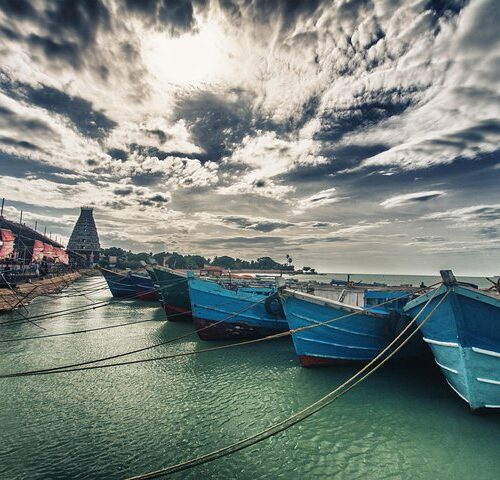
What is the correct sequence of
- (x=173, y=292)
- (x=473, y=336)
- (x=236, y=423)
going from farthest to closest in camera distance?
(x=173, y=292) → (x=236, y=423) → (x=473, y=336)

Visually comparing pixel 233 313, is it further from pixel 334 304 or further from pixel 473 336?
pixel 473 336

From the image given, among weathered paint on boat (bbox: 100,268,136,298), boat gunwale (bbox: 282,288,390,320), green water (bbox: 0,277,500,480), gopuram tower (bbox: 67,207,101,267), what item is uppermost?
gopuram tower (bbox: 67,207,101,267)

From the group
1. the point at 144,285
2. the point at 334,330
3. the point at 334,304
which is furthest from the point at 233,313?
the point at 144,285

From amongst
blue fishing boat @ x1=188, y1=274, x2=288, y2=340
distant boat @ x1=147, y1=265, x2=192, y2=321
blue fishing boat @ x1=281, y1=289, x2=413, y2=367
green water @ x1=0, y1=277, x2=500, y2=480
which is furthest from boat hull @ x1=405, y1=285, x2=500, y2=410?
distant boat @ x1=147, y1=265, x2=192, y2=321

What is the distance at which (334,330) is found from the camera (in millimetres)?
11273

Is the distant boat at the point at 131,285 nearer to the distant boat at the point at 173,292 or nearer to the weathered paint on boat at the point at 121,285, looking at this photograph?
the weathered paint on boat at the point at 121,285

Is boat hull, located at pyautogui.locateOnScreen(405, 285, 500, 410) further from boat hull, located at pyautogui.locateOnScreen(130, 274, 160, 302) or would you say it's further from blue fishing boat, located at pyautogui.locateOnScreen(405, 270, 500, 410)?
boat hull, located at pyautogui.locateOnScreen(130, 274, 160, 302)

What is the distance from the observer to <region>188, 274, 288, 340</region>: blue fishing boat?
17.0 m

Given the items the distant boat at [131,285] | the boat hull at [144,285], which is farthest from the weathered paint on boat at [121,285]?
the boat hull at [144,285]

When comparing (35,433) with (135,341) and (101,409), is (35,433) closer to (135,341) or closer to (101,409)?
(101,409)

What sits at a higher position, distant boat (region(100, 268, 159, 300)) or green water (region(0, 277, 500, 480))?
distant boat (region(100, 268, 159, 300))

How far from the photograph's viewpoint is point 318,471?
597 cm

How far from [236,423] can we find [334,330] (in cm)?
535

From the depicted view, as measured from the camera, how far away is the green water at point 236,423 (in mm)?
6098
